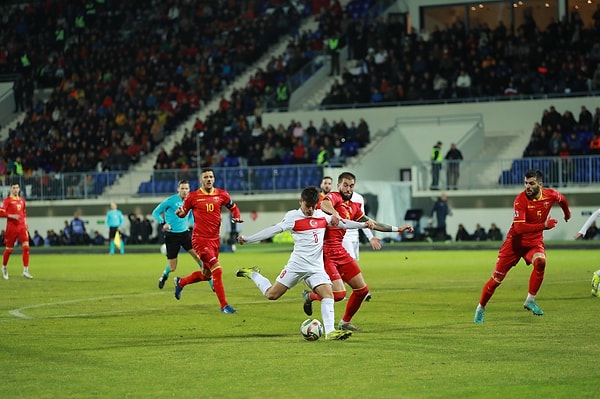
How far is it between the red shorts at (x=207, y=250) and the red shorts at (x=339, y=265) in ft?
13.1

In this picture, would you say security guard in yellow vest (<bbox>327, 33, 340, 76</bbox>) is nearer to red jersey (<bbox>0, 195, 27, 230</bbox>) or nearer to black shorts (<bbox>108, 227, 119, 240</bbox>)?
black shorts (<bbox>108, 227, 119, 240</bbox>)

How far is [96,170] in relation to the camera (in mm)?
57125

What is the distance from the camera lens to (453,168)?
160 ft

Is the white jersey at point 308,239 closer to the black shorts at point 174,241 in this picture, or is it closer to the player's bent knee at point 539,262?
the player's bent knee at point 539,262

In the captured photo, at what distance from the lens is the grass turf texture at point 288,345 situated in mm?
11133

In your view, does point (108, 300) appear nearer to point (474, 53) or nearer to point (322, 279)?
point (322, 279)

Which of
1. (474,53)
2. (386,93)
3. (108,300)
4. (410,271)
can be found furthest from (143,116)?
(108,300)

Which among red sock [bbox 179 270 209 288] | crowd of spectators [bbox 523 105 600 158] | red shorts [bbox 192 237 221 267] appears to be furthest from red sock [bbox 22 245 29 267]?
crowd of spectators [bbox 523 105 600 158]

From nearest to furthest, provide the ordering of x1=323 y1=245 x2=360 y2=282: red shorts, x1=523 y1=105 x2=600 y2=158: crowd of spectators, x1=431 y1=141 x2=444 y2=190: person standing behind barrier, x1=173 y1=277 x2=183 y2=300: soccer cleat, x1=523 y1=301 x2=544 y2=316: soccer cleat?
x1=323 y1=245 x2=360 y2=282: red shorts, x1=523 y1=301 x2=544 y2=316: soccer cleat, x1=173 y1=277 x2=183 y2=300: soccer cleat, x1=523 y1=105 x2=600 y2=158: crowd of spectators, x1=431 y1=141 x2=444 y2=190: person standing behind barrier

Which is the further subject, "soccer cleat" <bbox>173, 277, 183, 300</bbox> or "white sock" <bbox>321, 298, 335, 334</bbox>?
"soccer cleat" <bbox>173, 277, 183, 300</bbox>

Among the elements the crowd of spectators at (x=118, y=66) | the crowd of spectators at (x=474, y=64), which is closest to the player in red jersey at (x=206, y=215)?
the crowd of spectators at (x=474, y=64)

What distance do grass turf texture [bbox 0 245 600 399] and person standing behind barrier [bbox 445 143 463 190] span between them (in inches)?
845

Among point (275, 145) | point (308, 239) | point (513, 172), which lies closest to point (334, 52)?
Result: point (275, 145)

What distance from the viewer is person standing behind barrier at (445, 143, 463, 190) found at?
48.8m
